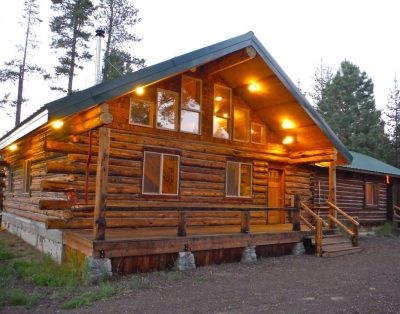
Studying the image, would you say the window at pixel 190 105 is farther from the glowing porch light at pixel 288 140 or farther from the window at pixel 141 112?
the glowing porch light at pixel 288 140

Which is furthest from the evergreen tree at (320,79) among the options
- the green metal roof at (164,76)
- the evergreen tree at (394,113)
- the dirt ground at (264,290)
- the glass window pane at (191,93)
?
the dirt ground at (264,290)

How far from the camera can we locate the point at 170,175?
41.4ft

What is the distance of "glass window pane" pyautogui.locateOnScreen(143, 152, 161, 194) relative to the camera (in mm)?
12078

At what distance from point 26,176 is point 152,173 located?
6401 millimetres

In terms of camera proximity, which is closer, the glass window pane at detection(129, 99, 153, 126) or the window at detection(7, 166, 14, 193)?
the glass window pane at detection(129, 99, 153, 126)

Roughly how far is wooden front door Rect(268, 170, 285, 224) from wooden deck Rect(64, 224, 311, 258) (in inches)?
129

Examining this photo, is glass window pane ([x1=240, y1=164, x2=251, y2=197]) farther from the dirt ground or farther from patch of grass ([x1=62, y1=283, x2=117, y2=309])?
patch of grass ([x1=62, y1=283, x2=117, y2=309])

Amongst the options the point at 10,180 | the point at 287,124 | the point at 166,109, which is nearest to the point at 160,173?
the point at 166,109

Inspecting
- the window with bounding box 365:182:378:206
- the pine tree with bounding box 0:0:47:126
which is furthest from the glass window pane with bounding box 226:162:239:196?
the pine tree with bounding box 0:0:47:126

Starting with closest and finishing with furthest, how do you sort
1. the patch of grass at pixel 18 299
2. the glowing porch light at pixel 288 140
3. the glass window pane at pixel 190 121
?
the patch of grass at pixel 18 299
the glass window pane at pixel 190 121
the glowing porch light at pixel 288 140

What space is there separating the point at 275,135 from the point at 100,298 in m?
10.4

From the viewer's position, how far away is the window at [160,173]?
12.1 metres

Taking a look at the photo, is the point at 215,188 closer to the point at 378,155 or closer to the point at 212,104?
the point at 212,104

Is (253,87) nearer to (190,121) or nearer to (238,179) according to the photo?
(190,121)
